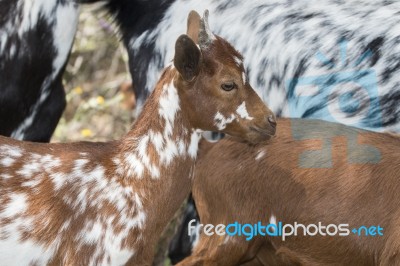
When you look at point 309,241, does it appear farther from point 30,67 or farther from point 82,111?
point 82,111

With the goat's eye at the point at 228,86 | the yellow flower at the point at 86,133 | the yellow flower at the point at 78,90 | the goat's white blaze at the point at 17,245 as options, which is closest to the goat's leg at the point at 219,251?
the goat's eye at the point at 228,86

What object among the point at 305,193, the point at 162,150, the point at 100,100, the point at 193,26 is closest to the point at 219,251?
the point at 305,193

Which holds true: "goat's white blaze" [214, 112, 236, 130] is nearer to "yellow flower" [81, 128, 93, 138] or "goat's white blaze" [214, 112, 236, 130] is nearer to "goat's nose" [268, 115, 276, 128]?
"goat's nose" [268, 115, 276, 128]

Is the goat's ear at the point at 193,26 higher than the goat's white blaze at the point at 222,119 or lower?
higher

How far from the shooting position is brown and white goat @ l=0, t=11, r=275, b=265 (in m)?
4.03

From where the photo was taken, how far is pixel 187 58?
4051 millimetres

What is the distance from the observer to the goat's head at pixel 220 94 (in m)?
4.14

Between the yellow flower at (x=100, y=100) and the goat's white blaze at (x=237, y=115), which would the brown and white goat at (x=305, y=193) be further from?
the yellow flower at (x=100, y=100)

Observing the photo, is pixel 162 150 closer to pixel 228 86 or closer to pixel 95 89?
pixel 228 86

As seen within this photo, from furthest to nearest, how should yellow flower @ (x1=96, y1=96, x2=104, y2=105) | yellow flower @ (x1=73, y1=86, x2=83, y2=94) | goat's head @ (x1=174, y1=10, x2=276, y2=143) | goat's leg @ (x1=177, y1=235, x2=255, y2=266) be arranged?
1. yellow flower @ (x1=73, y1=86, x2=83, y2=94)
2. yellow flower @ (x1=96, y1=96, x2=104, y2=105)
3. goat's leg @ (x1=177, y1=235, x2=255, y2=266)
4. goat's head @ (x1=174, y1=10, x2=276, y2=143)

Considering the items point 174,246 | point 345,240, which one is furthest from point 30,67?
point 345,240

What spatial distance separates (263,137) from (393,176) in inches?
23.5

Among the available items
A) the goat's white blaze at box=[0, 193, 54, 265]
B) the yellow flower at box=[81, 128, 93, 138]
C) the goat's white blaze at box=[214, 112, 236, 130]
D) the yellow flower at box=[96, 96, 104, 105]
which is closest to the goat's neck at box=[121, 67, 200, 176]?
the goat's white blaze at box=[214, 112, 236, 130]

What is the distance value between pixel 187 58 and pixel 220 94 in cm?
20
